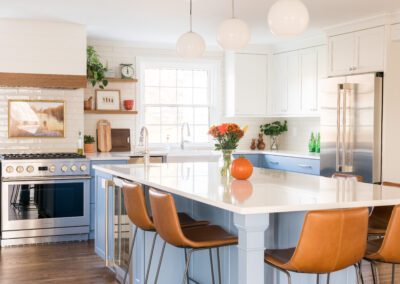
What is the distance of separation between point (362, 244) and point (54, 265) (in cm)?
330

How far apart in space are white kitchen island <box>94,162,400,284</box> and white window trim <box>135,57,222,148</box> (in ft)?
10.8

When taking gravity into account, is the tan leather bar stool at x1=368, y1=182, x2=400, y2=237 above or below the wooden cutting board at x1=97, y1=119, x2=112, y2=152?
below

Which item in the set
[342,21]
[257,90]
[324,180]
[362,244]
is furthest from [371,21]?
[362,244]

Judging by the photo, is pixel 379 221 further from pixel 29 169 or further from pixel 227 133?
pixel 29 169

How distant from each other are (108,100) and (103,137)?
493 millimetres

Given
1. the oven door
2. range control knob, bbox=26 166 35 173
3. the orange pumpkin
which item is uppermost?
the orange pumpkin

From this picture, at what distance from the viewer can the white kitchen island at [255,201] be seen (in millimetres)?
2688

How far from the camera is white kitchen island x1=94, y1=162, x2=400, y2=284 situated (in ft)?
8.82

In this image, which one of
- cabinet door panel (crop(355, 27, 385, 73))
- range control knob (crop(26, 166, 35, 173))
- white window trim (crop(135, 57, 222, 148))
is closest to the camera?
cabinet door panel (crop(355, 27, 385, 73))

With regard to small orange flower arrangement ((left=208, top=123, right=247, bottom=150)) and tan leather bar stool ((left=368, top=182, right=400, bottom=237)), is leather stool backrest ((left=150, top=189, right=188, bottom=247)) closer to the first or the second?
small orange flower arrangement ((left=208, top=123, right=247, bottom=150))

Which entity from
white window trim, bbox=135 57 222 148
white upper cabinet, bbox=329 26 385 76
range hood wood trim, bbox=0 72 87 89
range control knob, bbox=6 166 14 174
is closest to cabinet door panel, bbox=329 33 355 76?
white upper cabinet, bbox=329 26 385 76

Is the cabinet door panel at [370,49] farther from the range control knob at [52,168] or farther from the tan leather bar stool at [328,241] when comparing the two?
the tan leather bar stool at [328,241]

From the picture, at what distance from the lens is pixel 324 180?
3.86 metres

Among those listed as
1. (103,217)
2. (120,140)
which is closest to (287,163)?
(120,140)
